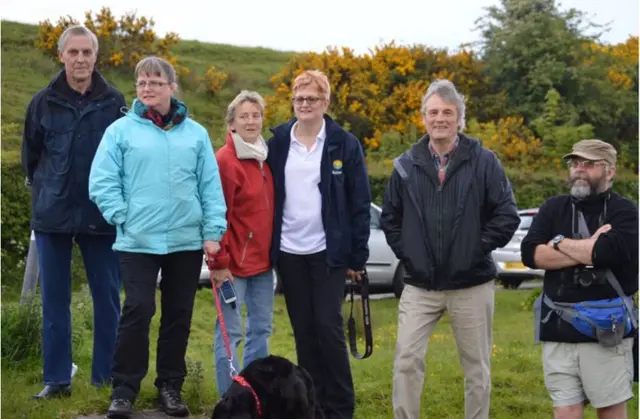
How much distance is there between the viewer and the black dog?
4738mm

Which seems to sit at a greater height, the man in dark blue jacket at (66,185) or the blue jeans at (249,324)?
the man in dark blue jacket at (66,185)

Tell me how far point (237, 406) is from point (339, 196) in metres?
1.62

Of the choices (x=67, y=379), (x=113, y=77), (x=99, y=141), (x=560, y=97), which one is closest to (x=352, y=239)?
(x=99, y=141)

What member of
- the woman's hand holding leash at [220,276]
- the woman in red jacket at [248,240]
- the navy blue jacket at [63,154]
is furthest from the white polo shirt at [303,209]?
the navy blue jacket at [63,154]

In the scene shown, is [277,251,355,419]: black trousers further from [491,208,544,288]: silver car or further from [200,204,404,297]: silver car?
[491,208,544,288]: silver car

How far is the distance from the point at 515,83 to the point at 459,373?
24.4 m

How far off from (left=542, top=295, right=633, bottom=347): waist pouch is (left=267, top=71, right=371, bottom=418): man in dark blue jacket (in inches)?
55.2

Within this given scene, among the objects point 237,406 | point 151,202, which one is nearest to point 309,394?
point 237,406

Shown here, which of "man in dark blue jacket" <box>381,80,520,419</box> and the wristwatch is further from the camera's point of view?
"man in dark blue jacket" <box>381,80,520,419</box>

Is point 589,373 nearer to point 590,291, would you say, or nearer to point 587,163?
point 590,291

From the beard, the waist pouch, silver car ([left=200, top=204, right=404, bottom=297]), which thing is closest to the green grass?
the waist pouch

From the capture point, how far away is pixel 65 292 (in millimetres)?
6008

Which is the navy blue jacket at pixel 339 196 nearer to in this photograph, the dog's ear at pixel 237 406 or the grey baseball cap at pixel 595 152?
→ the dog's ear at pixel 237 406

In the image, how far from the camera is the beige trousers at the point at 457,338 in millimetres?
5504
